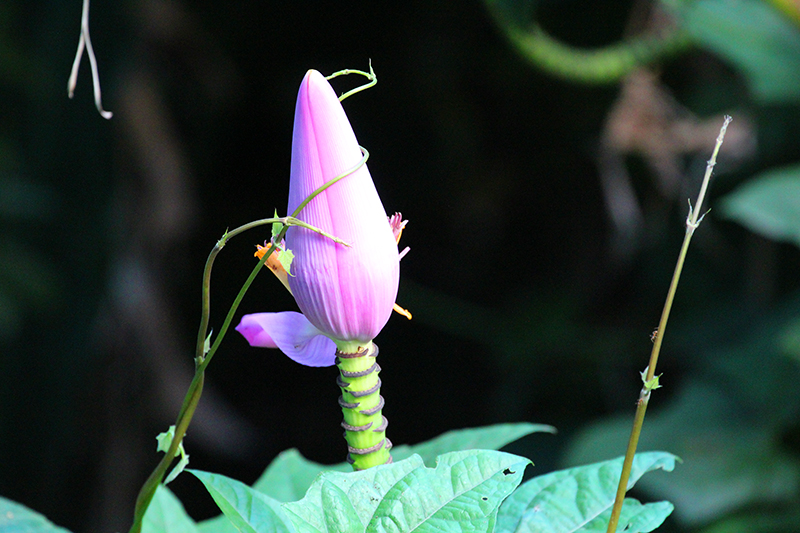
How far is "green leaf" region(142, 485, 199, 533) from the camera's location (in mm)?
474

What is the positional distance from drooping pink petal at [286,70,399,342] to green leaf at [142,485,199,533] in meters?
0.23

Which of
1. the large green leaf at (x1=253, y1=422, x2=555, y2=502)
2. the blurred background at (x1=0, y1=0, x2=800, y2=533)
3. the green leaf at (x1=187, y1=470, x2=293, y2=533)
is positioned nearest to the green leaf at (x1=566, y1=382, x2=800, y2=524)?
the blurred background at (x1=0, y1=0, x2=800, y2=533)

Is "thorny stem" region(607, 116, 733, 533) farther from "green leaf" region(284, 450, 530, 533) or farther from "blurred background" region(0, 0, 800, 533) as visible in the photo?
"blurred background" region(0, 0, 800, 533)

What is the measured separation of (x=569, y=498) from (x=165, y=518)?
0.26 meters

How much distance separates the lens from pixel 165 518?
0.48 meters

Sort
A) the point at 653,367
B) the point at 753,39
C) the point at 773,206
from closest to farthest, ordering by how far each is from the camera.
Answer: the point at 653,367, the point at 773,206, the point at 753,39

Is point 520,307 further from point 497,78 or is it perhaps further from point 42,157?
point 42,157

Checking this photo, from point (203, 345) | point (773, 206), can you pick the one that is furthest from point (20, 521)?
point (773, 206)

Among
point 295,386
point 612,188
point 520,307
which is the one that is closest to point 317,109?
point 612,188

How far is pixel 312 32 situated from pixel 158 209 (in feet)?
1.87

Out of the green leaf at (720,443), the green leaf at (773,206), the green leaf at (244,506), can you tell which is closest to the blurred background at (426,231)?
the green leaf at (720,443)

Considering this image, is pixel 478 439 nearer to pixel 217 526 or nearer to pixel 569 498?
pixel 569 498

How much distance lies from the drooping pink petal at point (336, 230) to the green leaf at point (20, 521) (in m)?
0.27

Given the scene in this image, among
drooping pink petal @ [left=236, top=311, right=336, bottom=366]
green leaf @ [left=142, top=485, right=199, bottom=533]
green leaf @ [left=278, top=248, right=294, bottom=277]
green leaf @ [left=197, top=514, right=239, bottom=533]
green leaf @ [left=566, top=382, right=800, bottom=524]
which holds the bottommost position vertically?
green leaf @ [left=142, top=485, right=199, bottom=533]
